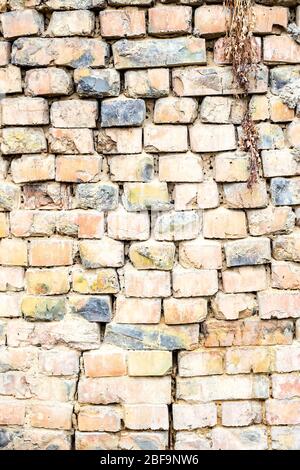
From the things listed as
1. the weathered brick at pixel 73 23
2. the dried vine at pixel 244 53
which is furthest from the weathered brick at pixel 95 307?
the weathered brick at pixel 73 23

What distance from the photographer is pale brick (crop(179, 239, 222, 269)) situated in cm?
184

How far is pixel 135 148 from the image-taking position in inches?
72.2

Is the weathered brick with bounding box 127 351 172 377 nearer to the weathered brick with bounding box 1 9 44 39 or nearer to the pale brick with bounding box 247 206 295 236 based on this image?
the pale brick with bounding box 247 206 295 236

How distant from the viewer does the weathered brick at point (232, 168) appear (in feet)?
6.02

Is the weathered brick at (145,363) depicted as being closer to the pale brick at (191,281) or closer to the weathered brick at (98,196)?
the pale brick at (191,281)

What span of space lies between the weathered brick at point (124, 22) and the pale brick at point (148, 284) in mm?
768

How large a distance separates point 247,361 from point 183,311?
0.89 feet

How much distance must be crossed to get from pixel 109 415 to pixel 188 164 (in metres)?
0.86

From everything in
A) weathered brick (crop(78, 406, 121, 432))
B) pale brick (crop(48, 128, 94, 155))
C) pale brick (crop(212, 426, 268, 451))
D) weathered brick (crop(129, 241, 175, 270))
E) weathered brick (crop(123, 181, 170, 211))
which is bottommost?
pale brick (crop(212, 426, 268, 451))

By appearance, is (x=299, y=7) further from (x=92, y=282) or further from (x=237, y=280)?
(x=92, y=282)

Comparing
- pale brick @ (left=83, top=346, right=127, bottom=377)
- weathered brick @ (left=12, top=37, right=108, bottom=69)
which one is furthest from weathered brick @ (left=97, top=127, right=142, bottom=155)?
pale brick @ (left=83, top=346, right=127, bottom=377)

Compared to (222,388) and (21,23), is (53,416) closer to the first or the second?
(222,388)

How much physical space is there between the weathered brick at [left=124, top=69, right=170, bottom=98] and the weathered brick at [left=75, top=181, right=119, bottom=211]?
0.31m
